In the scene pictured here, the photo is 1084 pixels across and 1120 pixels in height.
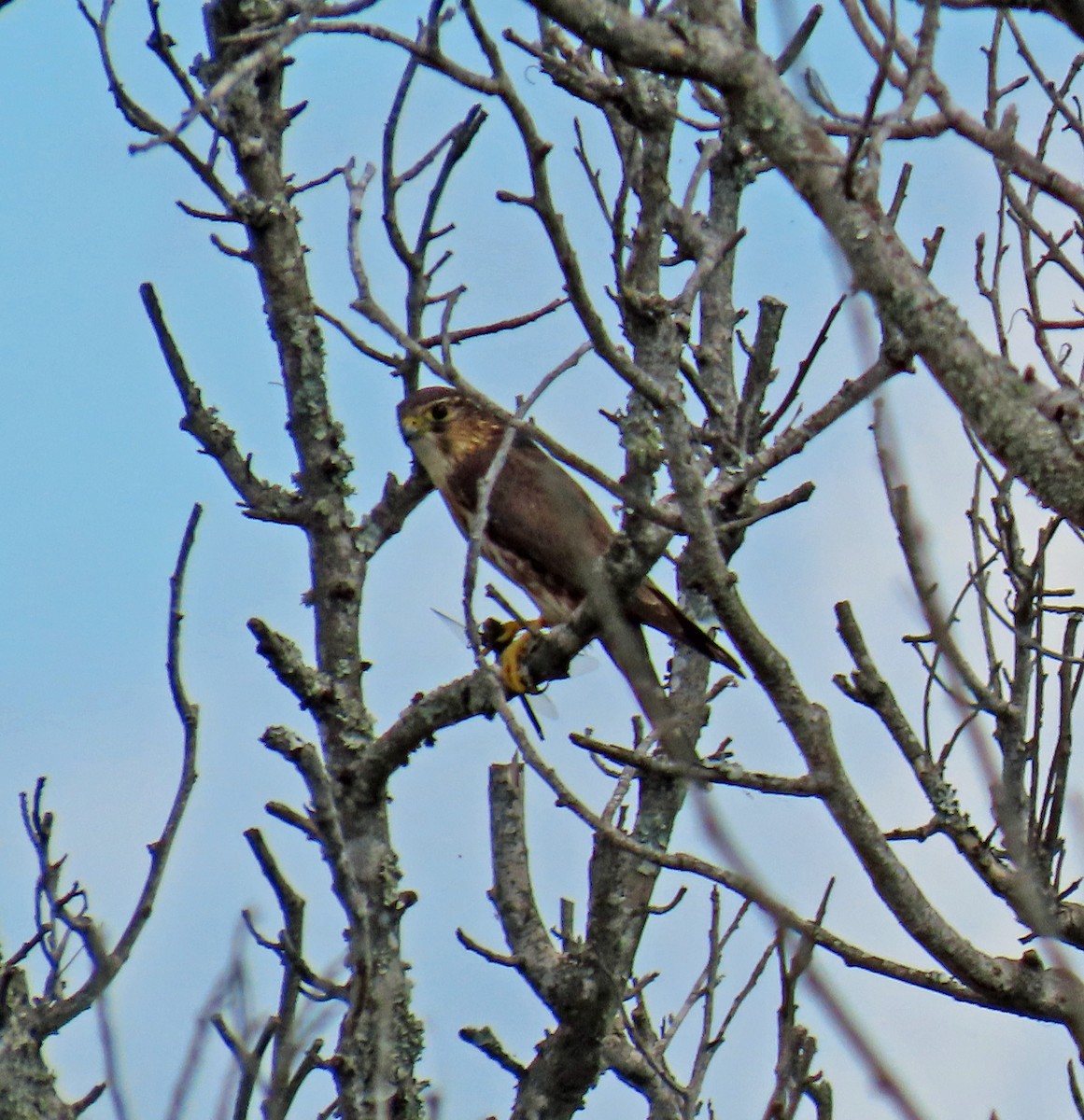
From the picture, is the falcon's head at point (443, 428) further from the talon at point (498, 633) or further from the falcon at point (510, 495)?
the talon at point (498, 633)

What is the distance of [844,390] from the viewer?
253 cm

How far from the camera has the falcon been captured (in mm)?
5176

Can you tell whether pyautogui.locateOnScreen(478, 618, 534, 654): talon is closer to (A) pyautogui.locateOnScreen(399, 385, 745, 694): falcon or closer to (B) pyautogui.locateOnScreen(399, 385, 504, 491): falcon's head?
(A) pyautogui.locateOnScreen(399, 385, 745, 694): falcon

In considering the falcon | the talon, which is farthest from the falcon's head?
the talon

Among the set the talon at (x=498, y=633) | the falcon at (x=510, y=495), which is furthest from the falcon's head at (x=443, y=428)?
Result: the talon at (x=498, y=633)

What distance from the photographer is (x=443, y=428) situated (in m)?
5.74

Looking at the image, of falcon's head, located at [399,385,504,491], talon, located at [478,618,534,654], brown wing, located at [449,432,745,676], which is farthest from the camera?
falcon's head, located at [399,385,504,491]

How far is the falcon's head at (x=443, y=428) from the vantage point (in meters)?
5.58

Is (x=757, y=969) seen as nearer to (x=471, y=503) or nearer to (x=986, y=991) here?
(x=986, y=991)

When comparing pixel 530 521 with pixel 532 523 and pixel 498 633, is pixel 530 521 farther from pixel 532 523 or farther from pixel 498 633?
pixel 498 633

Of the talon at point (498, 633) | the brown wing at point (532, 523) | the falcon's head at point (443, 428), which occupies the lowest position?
the talon at point (498, 633)

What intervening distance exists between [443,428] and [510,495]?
1.56ft

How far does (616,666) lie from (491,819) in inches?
20.7

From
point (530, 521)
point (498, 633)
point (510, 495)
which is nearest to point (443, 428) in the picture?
point (510, 495)
